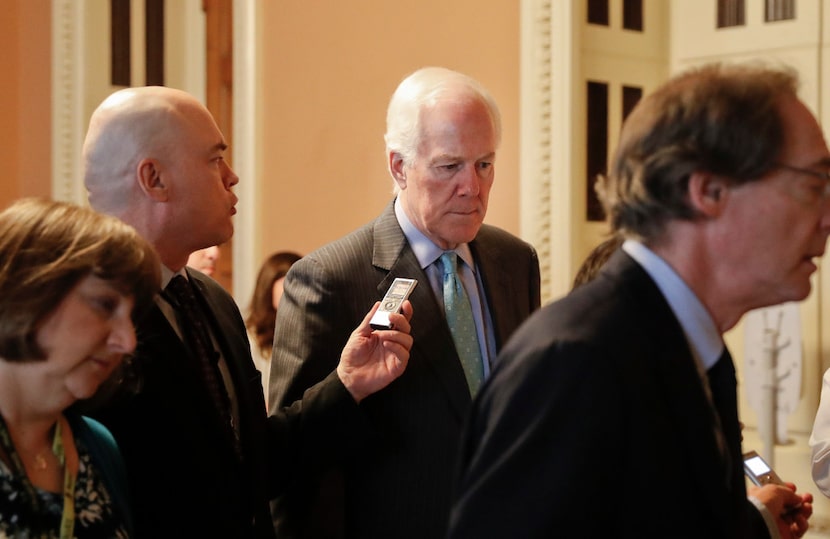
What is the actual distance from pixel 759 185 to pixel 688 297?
0.57ft

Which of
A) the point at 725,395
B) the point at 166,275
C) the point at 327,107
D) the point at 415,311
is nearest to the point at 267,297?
the point at 327,107

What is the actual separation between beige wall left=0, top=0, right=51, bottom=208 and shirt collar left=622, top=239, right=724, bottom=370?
16.9 ft

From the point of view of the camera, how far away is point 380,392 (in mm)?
2537

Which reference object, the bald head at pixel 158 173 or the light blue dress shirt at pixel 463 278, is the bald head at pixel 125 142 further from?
the light blue dress shirt at pixel 463 278

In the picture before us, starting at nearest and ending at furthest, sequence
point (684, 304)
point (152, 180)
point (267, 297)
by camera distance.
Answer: point (684, 304)
point (152, 180)
point (267, 297)

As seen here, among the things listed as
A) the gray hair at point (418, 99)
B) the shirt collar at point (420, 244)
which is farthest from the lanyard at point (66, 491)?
the gray hair at point (418, 99)

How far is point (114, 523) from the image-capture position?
188cm

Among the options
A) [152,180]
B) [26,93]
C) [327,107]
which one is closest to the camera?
[152,180]

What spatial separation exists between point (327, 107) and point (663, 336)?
4.43 meters

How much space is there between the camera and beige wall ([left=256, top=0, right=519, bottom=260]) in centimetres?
Result: 573

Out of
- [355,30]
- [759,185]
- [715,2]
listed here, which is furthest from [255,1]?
[759,185]

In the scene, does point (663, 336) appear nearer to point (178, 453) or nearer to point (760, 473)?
point (760, 473)

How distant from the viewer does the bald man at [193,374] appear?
6.80 ft

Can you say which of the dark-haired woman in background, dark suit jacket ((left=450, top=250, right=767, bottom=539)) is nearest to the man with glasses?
dark suit jacket ((left=450, top=250, right=767, bottom=539))
